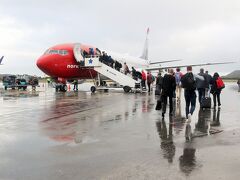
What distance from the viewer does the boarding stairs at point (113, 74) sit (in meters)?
26.3

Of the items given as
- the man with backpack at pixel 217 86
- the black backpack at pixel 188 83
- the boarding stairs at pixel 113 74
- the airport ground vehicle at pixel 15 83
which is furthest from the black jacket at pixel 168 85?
the airport ground vehicle at pixel 15 83

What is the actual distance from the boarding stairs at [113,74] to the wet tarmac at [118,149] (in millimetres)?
16035

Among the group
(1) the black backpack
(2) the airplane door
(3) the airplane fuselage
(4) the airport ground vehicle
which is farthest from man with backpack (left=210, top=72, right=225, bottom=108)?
(4) the airport ground vehicle

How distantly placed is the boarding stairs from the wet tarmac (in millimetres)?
16035

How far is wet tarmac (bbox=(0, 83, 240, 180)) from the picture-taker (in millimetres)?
4832

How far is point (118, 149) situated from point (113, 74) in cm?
2051

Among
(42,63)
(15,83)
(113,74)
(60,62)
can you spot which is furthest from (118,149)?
(15,83)

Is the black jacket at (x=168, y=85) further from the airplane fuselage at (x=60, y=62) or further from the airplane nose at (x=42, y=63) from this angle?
the airplane nose at (x=42, y=63)

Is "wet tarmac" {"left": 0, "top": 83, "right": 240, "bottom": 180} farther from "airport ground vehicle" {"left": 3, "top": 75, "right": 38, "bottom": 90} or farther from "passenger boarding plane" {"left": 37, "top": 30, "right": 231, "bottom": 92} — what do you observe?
"airport ground vehicle" {"left": 3, "top": 75, "right": 38, "bottom": 90}

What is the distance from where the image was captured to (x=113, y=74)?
87.5ft

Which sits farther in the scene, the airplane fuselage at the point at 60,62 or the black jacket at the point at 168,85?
the airplane fuselage at the point at 60,62

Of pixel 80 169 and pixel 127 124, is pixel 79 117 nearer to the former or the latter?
pixel 127 124

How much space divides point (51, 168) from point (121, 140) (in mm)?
2255

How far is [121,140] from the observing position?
23.2 feet
